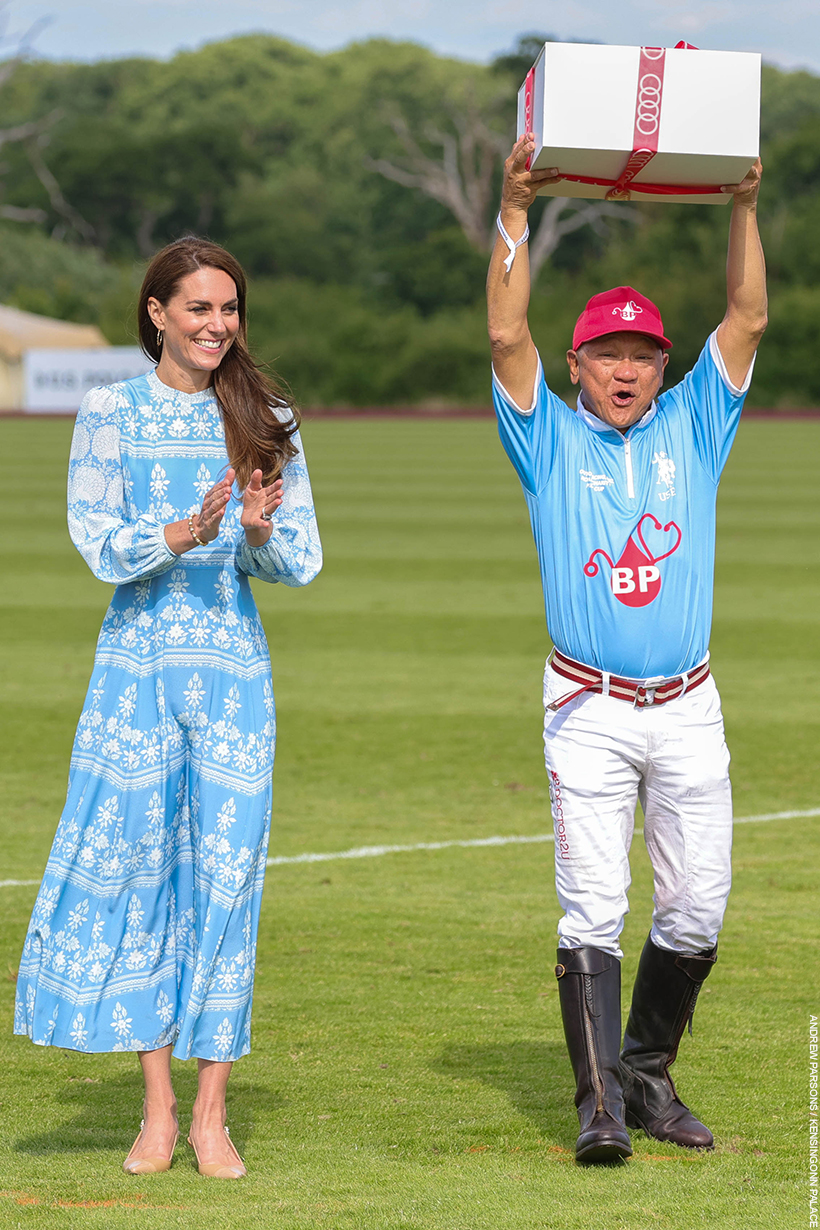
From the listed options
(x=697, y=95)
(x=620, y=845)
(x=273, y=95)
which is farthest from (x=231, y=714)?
(x=273, y=95)

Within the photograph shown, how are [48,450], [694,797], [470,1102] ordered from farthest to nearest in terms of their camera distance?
[48,450]
[470,1102]
[694,797]

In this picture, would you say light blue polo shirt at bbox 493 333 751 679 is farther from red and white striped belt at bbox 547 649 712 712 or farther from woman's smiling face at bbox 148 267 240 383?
woman's smiling face at bbox 148 267 240 383

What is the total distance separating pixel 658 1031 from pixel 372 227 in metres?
90.0

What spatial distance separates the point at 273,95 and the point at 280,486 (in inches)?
5150

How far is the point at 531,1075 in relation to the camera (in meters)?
5.09

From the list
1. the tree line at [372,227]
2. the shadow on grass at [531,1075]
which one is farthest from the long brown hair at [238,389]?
the tree line at [372,227]

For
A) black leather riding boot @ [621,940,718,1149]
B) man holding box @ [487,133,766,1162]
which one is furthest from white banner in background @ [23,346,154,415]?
black leather riding boot @ [621,940,718,1149]

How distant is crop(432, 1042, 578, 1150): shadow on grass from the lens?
4703 millimetres

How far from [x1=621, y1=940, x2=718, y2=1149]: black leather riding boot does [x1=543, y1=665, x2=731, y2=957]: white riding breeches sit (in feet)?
0.61

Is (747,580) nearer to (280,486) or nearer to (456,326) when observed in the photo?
(280,486)

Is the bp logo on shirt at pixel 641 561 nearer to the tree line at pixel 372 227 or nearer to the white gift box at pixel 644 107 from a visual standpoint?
the white gift box at pixel 644 107

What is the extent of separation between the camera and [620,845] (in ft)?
14.7

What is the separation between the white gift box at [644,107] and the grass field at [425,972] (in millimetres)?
2558

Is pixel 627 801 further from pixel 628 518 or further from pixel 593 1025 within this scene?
pixel 628 518
